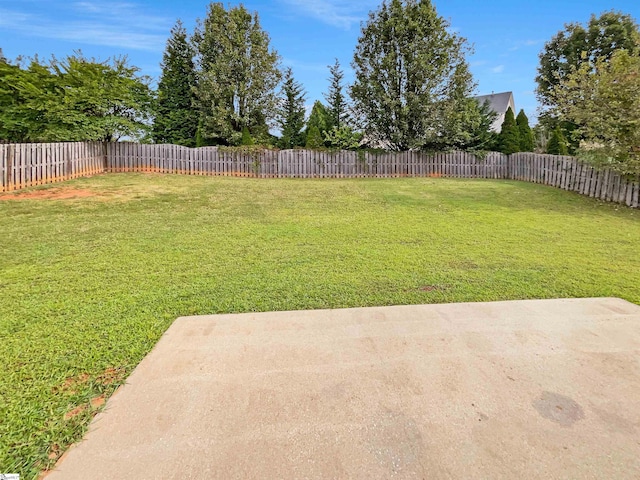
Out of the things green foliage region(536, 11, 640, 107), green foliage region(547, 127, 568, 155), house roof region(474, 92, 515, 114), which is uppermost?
green foliage region(536, 11, 640, 107)

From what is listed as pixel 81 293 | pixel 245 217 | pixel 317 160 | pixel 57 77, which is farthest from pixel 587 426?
pixel 57 77

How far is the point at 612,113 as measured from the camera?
7980mm

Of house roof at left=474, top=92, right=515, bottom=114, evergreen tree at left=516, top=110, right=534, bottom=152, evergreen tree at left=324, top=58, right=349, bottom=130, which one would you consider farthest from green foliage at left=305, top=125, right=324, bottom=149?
house roof at left=474, top=92, right=515, bottom=114

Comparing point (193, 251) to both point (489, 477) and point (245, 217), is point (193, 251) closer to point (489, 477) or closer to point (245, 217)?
point (245, 217)

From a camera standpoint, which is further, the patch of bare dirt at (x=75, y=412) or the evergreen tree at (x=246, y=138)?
the evergreen tree at (x=246, y=138)

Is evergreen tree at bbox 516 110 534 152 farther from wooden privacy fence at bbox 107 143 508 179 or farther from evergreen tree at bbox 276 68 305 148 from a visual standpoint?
evergreen tree at bbox 276 68 305 148

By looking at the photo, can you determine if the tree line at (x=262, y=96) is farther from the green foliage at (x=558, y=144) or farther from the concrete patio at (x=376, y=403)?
the concrete patio at (x=376, y=403)

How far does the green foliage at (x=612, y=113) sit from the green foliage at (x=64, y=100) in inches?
569

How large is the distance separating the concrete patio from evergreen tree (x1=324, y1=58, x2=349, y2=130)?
1486cm

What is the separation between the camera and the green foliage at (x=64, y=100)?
1185cm

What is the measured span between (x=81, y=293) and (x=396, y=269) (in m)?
Result: 2.77

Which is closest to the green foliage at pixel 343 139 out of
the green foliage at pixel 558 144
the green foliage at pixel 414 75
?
the green foliage at pixel 414 75

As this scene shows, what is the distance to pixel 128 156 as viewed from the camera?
1343 cm

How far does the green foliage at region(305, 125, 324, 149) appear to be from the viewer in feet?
48.3
